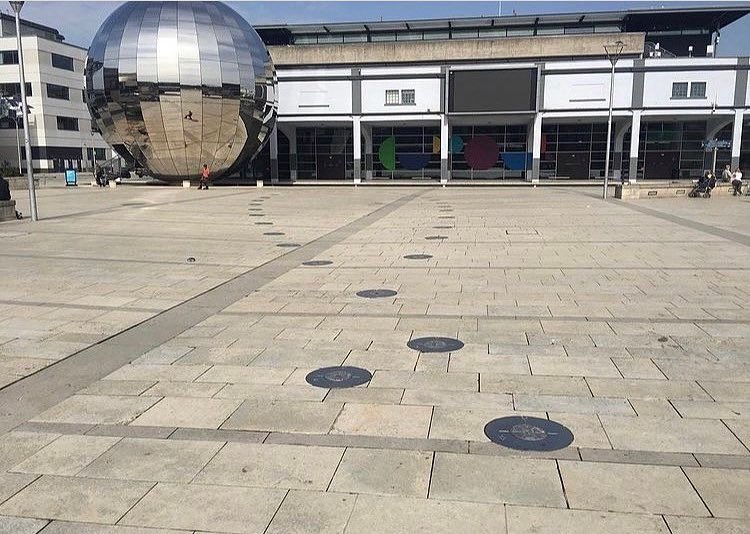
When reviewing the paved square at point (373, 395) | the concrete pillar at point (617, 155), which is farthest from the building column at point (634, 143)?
the paved square at point (373, 395)

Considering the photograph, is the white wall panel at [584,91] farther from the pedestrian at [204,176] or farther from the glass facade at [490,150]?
the pedestrian at [204,176]

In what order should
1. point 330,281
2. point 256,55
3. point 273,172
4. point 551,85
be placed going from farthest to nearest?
point 273,172 < point 551,85 < point 256,55 < point 330,281

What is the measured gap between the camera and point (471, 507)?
11.8 feet

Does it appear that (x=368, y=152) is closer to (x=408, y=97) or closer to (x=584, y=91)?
(x=408, y=97)

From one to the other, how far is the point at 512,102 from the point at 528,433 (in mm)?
41456

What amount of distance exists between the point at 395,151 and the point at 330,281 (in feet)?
134

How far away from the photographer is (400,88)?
44750 mm

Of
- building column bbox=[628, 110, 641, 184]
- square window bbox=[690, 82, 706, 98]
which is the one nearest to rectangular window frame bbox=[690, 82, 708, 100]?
square window bbox=[690, 82, 706, 98]

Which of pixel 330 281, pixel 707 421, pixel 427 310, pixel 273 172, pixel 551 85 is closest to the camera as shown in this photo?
pixel 707 421

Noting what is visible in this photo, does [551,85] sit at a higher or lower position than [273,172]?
higher

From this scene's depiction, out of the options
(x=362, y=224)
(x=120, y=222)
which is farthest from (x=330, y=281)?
(x=120, y=222)

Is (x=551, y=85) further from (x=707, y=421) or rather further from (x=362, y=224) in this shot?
(x=707, y=421)

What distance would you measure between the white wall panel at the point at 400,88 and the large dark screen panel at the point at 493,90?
132 cm

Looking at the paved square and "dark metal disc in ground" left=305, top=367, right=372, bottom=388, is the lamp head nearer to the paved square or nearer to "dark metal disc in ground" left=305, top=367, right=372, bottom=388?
the paved square
